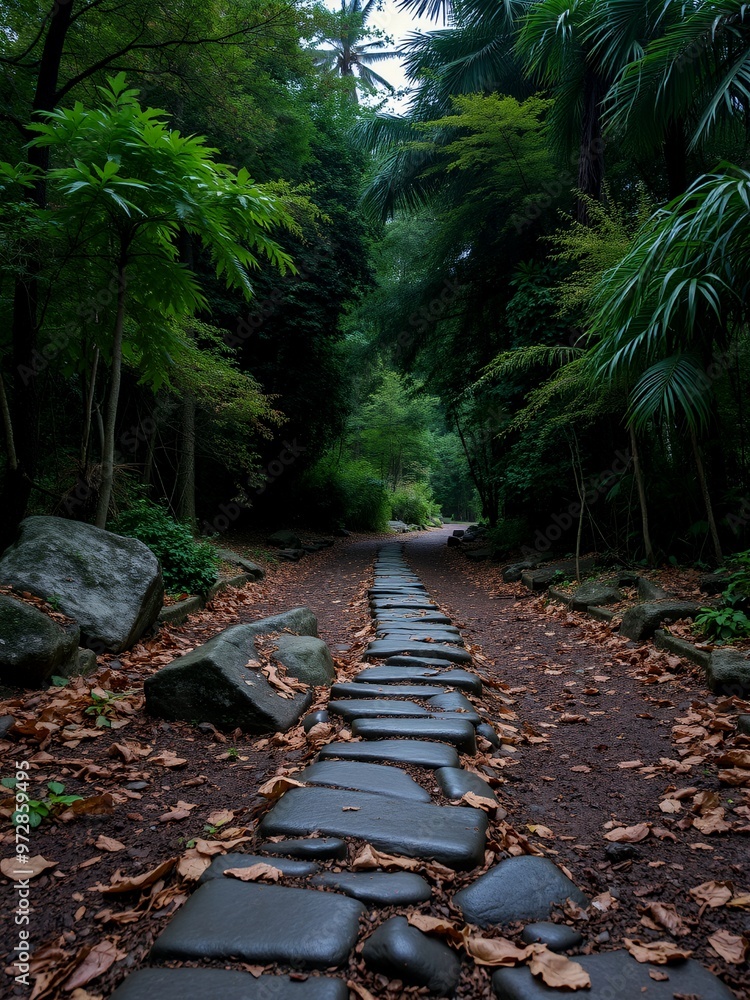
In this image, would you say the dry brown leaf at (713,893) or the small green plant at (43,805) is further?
the small green plant at (43,805)

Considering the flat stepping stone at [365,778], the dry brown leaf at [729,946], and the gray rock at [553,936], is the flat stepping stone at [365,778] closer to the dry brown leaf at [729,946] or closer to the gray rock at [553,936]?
the gray rock at [553,936]

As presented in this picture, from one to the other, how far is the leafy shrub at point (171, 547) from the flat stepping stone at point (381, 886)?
13.7 feet

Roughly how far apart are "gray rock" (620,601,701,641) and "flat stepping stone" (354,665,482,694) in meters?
1.82

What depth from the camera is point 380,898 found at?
1.38 metres

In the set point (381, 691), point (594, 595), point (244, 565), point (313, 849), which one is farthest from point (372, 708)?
point (244, 565)

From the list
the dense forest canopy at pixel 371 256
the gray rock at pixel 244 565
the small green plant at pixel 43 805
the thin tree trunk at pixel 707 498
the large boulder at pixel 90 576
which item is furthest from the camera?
the gray rock at pixel 244 565

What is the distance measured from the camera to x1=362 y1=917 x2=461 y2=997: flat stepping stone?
117cm

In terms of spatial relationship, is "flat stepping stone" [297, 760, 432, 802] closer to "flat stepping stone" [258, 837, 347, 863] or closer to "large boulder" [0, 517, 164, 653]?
"flat stepping stone" [258, 837, 347, 863]

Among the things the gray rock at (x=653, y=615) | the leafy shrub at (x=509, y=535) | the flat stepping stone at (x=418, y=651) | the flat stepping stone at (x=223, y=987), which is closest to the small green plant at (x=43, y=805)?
the flat stepping stone at (x=223, y=987)

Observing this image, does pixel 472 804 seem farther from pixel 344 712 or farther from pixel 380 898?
pixel 344 712

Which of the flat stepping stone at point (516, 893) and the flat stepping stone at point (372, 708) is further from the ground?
the flat stepping stone at point (516, 893)

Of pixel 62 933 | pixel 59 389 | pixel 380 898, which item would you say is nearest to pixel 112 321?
pixel 59 389

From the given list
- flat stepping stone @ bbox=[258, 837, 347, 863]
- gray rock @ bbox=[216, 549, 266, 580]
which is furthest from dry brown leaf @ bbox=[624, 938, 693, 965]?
gray rock @ bbox=[216, 549, 266, 580]

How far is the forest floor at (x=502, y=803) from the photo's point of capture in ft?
4.54
